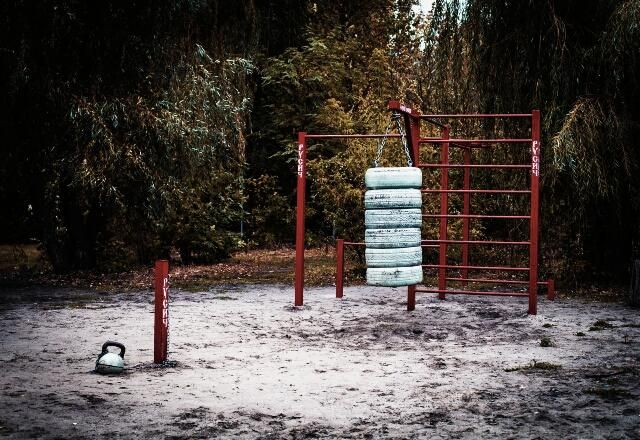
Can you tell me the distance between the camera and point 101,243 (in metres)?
14.8

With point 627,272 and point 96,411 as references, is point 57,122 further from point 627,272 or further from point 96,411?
point 627,272

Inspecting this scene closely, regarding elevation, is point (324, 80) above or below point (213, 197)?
above

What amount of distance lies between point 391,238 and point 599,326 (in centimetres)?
226

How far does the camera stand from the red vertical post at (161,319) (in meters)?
6.55

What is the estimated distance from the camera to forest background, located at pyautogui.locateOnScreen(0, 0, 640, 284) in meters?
10.6

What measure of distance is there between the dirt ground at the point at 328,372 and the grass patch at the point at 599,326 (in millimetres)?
20

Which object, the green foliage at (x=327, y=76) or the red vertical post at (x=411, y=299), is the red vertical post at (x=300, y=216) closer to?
the red vertical post at (x=411, y=299)

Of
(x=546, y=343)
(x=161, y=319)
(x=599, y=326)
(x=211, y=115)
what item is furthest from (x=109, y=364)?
(x=211, y=115)

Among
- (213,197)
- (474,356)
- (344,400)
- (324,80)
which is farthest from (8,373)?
(324,80)

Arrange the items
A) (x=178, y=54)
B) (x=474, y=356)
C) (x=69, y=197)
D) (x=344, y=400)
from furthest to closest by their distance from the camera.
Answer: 1. (x=69, y=197)
2. (x=178, y=54)
3. (x=474, y=356)
4. (x=344, y=400)

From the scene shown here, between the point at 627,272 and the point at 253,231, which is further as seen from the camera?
the point at 253,231

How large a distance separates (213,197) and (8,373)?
10154 millimetres

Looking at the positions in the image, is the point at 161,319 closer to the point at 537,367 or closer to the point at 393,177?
the point at 393,177

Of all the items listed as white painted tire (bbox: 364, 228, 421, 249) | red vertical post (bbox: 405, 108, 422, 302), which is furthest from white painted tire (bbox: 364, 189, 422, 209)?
red vertical post (bbox: 405, 108, 422, 302)
